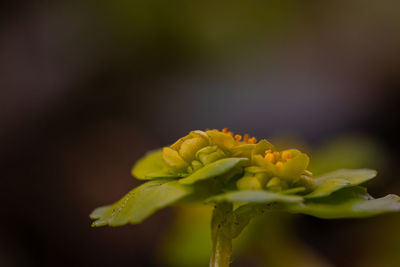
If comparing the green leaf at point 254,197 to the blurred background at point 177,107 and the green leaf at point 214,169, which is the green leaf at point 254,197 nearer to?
the green leaf at point 214,169

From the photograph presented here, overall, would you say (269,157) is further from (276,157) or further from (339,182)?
(339,182)

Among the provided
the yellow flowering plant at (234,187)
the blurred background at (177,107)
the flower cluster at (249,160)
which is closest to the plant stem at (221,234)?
the yellow flowering plant at (234,187)

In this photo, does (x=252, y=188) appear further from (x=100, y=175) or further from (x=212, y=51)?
(x=212, y=51)

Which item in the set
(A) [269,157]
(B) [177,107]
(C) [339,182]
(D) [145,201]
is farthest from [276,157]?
(B) [177,107]

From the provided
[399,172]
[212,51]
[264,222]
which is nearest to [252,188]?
[264,222]

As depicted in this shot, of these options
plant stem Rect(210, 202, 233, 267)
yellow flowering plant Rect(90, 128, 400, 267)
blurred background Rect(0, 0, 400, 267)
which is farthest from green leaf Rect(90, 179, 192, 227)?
blurred background Rect(0, 0, 400, 267)

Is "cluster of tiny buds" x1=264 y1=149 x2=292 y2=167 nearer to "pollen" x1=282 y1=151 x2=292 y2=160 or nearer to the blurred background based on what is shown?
"pollen" x1=282 y1=151 x2=292 y2=160
